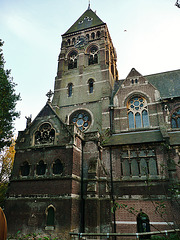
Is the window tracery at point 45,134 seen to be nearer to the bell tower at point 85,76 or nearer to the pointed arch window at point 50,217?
the bell tower at point 85,76

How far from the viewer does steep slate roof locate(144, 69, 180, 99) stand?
2258 centimetres

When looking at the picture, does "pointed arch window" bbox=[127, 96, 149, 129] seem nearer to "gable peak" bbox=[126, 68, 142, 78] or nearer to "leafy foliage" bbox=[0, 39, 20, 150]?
"gable peak" bbox=[126, 68, 142, 78]

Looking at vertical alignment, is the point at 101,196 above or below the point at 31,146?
below

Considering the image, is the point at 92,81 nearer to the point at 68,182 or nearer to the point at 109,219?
the point at 68,182

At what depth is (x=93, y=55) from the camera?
98.6 ft

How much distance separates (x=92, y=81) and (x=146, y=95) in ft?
27.5

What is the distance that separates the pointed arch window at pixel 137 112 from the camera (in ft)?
71.8

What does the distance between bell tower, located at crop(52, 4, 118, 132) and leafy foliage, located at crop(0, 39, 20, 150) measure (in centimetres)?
591

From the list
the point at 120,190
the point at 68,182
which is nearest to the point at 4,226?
the point at 68,182

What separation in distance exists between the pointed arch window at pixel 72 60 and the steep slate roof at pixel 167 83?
39.1 ft

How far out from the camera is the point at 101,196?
17078 millimetres

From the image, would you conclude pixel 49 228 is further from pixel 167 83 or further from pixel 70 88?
pixel 167 83

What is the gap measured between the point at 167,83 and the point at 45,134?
54.1ft

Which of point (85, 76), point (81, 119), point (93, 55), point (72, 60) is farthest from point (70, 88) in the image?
point (93, 55)
